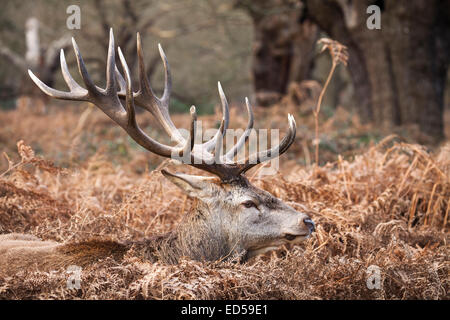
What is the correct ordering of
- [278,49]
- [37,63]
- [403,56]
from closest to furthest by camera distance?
[403,56], [278,49], [37,63]

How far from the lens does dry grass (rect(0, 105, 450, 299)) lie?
3.15 m

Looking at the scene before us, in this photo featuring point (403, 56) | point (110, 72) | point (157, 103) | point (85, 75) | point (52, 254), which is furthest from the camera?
point (403, 56)

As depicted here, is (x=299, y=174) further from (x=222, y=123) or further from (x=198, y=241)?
(x=198, y=241)

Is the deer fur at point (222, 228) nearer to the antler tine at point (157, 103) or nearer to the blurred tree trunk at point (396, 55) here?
the antler tine at point (157, 103)

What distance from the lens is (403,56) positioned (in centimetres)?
970

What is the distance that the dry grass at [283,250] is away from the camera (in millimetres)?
3154

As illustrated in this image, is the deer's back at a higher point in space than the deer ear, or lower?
lower

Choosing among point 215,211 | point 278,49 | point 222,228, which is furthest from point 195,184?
point 278,49

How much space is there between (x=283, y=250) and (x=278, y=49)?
A: 10851 mm

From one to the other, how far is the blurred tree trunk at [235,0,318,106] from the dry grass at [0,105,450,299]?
23.3 feet

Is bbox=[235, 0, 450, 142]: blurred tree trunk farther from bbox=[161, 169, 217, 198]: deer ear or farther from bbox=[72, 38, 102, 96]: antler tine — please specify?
bbox=[72, 38, 102, 96]: antler tine

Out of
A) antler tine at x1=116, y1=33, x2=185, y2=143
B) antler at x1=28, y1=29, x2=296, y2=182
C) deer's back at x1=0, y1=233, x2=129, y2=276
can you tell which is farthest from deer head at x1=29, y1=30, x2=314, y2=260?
deer's back at x1=0, y1=233, x2=129, y2=276

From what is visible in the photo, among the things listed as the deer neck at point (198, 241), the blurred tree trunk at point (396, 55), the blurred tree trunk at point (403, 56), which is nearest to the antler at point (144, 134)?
the deer neck at point (198, 241)
